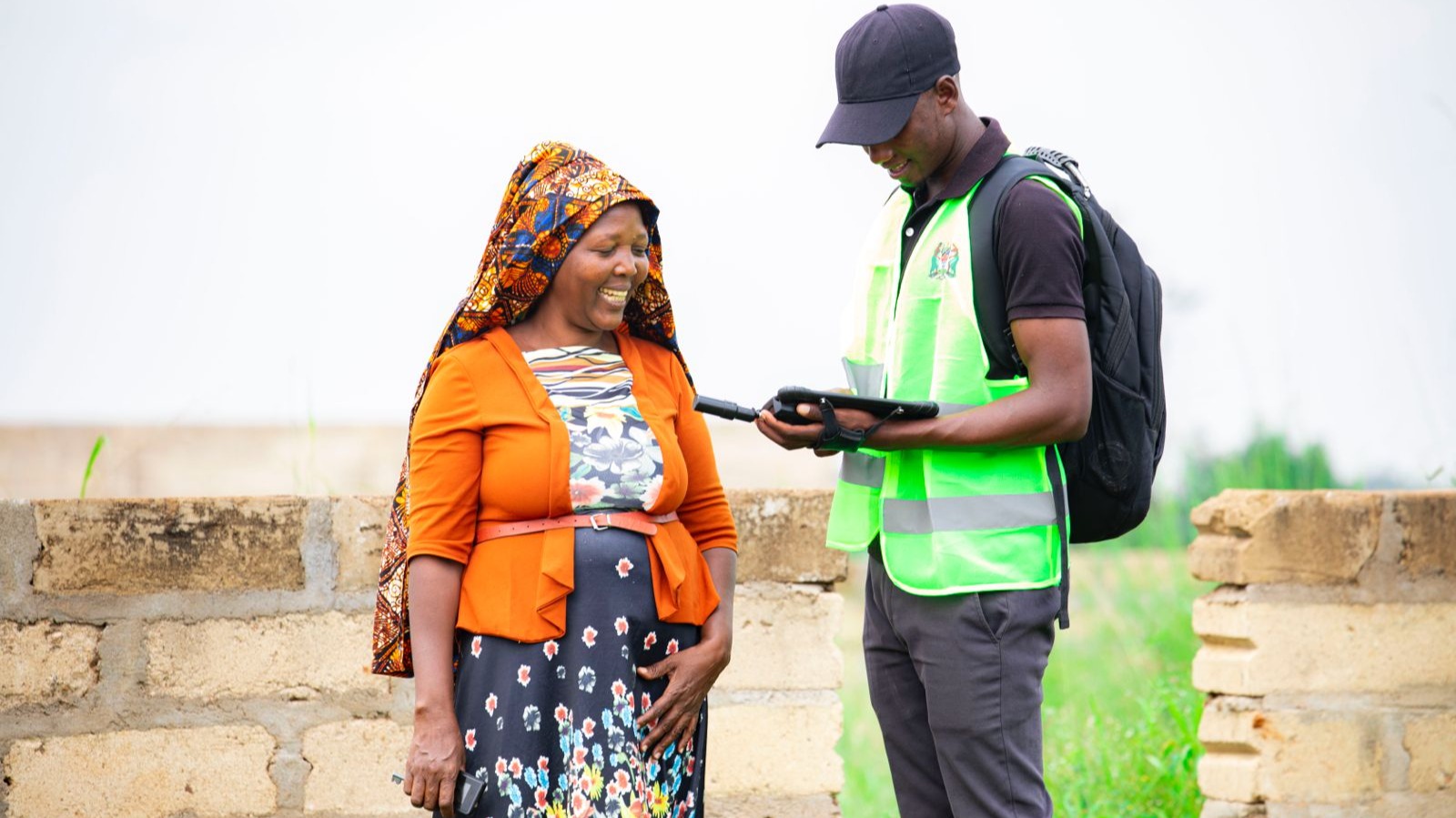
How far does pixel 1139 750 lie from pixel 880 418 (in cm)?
294

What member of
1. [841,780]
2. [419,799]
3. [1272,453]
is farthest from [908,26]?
[1272,453]

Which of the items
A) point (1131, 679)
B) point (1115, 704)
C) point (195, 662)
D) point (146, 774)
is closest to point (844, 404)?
point (195, 662)

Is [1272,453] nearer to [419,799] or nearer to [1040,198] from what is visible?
[1040,198]

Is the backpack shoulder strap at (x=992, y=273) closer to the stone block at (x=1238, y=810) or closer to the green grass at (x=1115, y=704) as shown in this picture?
the stone block at (x=1238, y=810)

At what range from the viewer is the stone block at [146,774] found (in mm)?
3590

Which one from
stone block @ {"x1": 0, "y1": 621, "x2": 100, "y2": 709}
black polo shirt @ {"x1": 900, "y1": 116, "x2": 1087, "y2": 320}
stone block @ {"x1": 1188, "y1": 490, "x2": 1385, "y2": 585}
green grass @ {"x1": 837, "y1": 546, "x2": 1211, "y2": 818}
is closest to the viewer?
black polo shirt @ {"x1": 900, "y1": 116, "x2": 1087, "y2": 320}

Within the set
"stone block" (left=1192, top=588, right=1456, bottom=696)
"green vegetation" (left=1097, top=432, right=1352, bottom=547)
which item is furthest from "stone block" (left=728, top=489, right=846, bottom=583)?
"green vegetation" (left=1097, top=432, right=1352, bottom=547)

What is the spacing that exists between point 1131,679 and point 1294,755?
2645 millimetres

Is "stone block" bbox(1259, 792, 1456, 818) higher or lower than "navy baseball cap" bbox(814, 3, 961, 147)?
lower

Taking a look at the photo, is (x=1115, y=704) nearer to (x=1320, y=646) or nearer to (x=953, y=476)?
(x=1320, y=646)

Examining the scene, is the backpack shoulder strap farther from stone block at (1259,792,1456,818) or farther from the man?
stone block at (1259,792,1456,818)

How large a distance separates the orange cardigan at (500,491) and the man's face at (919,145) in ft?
2.34

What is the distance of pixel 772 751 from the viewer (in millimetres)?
3896

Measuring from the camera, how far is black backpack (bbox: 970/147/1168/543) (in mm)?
2664
